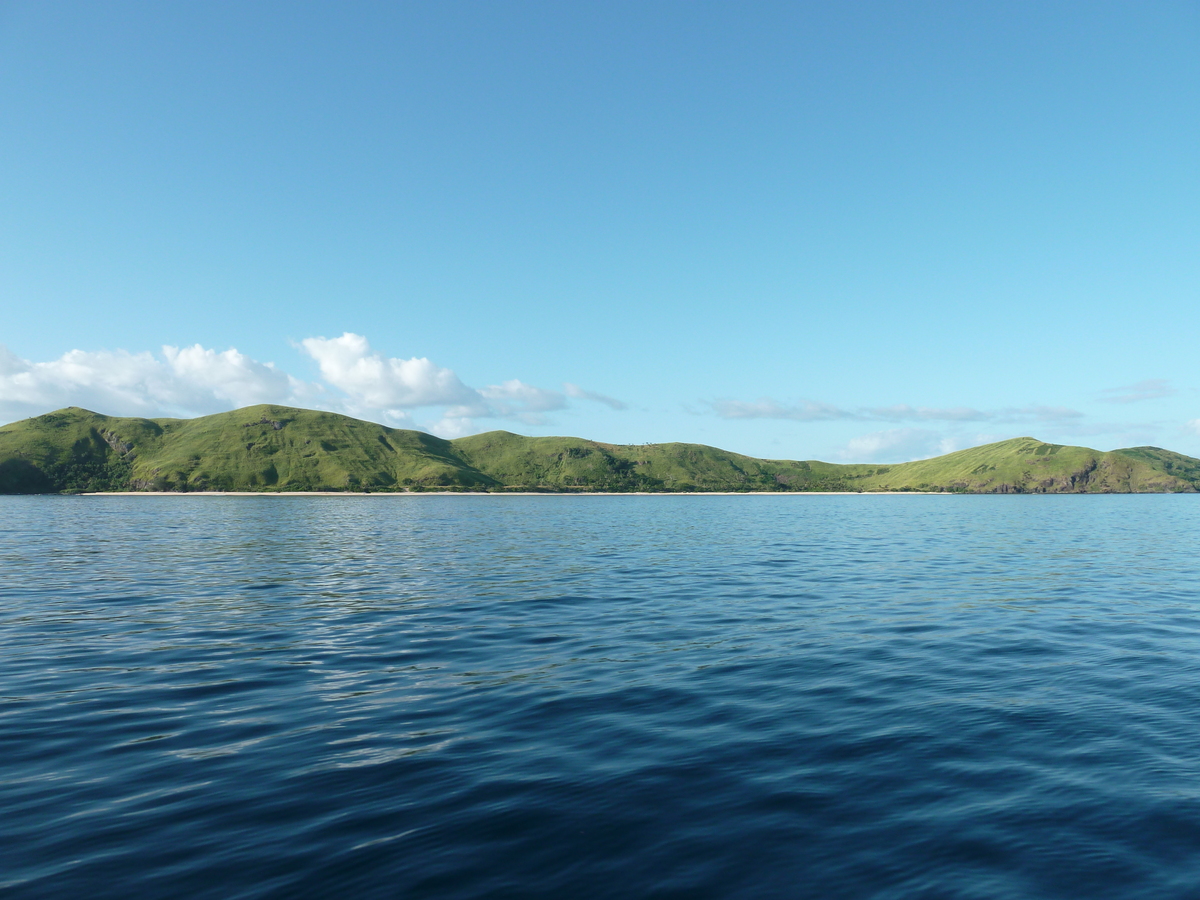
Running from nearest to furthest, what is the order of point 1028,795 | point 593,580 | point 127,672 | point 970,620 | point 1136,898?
point 1136,898
point 1028,795
point 127,672
point 970,620
point 593,580

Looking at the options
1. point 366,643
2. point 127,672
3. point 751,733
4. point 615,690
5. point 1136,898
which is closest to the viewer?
point 1136,898

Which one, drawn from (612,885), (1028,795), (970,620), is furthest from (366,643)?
(970,620)

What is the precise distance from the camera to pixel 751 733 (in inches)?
575

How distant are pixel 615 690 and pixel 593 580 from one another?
75.3 ft

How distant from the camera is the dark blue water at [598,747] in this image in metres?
9.27

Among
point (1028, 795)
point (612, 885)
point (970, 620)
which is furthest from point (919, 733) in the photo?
point (970, 620)

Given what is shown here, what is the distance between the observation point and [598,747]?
13750 mm

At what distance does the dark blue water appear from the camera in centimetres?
927

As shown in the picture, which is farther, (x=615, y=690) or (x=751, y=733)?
(x=615, y=690)

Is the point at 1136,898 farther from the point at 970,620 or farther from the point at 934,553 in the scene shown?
the point at 934,553

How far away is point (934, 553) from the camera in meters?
59.2

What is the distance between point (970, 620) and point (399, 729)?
81.7ft

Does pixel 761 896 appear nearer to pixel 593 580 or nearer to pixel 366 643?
pixel 366 643

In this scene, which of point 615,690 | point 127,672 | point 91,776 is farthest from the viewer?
point 127,672
